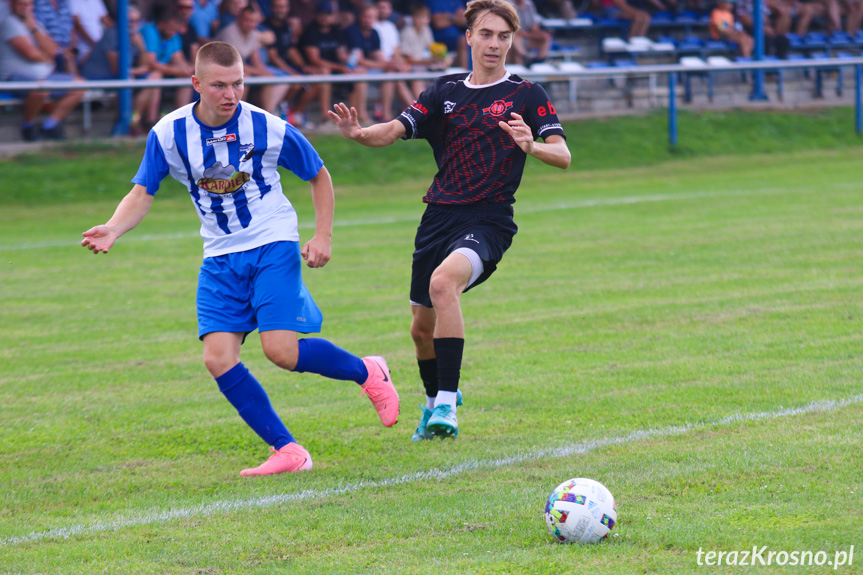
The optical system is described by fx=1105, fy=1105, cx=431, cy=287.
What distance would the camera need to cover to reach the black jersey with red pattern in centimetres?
516

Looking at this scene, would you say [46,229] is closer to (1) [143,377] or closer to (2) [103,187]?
(2) [103,187]

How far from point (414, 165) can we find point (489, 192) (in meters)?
12.1

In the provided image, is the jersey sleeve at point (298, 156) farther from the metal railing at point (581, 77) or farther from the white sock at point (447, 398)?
the metal railing at point (581, 77)

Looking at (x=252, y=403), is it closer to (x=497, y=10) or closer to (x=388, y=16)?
(x=497, y=10)

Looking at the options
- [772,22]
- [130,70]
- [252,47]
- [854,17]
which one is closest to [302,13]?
[252,47]

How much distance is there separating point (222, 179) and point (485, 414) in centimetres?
176

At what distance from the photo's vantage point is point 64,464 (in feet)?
16.0

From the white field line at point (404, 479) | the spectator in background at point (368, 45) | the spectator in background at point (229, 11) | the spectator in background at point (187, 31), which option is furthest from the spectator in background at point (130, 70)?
the white field line at point (404, 479)

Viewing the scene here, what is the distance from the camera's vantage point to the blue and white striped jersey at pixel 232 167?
4.69 meters

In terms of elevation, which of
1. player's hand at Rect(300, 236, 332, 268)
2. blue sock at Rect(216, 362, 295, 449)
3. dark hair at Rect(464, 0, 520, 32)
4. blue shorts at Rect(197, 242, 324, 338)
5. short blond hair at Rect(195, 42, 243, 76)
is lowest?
blue sock at Rect(216, 362, 295, 449)

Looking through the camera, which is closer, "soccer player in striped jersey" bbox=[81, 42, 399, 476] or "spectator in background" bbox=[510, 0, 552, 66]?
"soccer player in striped jersey" bbox=[81, 42, 399, 476]

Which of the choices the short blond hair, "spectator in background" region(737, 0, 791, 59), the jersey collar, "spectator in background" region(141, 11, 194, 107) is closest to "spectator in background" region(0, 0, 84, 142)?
"spectator in background" region(141, 11, 194, 107)

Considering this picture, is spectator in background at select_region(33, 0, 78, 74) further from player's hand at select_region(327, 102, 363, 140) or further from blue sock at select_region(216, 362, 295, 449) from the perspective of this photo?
blue sock at select_region(216, 362, 295, 449)

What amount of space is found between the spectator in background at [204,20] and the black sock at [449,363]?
11.7 m
